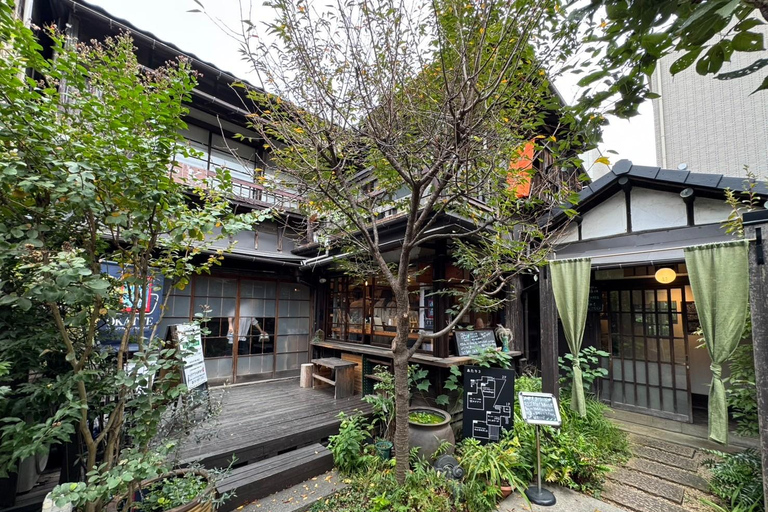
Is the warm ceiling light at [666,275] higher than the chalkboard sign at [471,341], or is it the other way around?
the warm ceiling light at [666,275]

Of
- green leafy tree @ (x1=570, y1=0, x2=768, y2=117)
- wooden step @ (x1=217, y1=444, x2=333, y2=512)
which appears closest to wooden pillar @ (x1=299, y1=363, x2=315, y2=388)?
wooden step @ (x1=217, y1=444, x2=333, y2=512)

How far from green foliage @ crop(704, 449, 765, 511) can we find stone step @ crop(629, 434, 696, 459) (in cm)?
106

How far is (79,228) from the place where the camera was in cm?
213

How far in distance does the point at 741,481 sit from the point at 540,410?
1919 mm

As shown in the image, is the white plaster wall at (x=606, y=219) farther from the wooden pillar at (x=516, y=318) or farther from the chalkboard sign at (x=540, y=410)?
the chalkboard sign at (x=540, y=410)

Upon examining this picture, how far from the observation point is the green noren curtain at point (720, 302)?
3270 mm

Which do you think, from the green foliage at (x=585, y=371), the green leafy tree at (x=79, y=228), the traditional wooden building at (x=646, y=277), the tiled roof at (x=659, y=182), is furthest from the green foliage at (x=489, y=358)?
the green leafy tree at (x=79, y=228)

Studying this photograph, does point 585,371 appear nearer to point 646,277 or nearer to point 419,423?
point 646,277

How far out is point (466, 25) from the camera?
101 inches

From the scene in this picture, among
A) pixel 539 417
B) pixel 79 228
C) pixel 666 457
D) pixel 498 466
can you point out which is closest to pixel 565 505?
pixel 498 466

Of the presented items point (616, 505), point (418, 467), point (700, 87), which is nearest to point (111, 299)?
point (418, 467)

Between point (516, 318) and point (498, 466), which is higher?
point (516, 318)

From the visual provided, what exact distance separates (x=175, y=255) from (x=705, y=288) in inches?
210

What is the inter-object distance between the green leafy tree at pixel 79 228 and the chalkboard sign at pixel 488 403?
3327 mm
